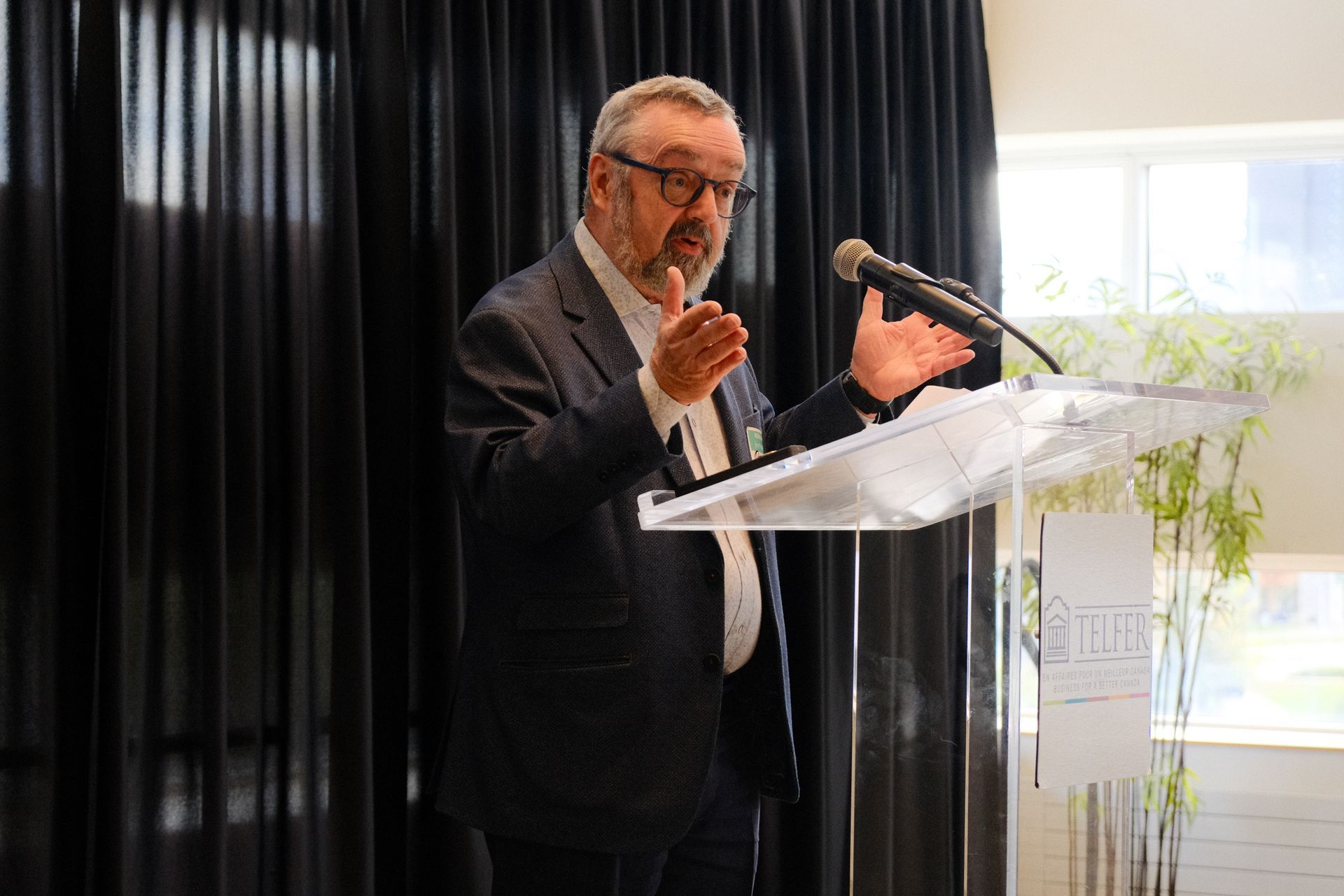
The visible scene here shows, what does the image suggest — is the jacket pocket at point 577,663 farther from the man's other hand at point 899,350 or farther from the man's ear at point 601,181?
the man's ear at point 601,181

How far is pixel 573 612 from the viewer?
1.37 metres

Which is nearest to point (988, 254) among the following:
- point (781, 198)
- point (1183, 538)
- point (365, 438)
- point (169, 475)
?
point (781, 198)

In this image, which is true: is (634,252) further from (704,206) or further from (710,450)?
(710,450)

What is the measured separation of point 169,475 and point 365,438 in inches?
15.6

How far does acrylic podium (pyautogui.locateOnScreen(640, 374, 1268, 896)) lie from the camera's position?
920 mm

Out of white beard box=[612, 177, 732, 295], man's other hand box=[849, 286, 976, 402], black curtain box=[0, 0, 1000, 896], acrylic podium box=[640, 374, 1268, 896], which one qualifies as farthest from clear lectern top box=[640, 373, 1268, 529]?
black curtain box=[0, 0, 1000, 896]

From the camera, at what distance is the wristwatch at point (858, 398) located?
1.63 m

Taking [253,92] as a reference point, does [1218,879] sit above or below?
below

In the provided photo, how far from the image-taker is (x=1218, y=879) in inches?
126

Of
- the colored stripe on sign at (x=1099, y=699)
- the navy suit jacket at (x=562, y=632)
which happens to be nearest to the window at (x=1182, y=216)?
the navy suit jacket at (x=562, y=632)

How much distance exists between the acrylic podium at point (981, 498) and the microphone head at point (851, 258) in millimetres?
344

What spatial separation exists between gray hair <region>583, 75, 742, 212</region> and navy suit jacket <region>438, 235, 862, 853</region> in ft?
Result: 1.17

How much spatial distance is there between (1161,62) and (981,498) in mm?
2723

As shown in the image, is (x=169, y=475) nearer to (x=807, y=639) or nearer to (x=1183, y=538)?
(x=807, y=639)
